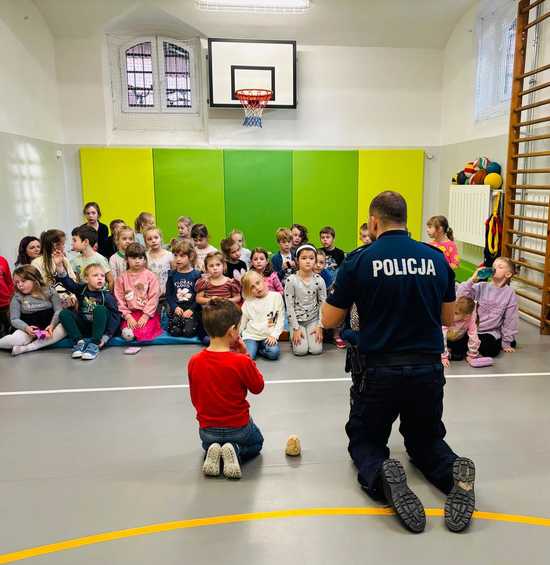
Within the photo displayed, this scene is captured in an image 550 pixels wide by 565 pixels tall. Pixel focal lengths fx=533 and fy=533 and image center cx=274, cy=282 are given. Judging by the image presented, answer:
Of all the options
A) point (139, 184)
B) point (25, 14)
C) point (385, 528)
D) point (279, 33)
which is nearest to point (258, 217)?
point (139, 184)

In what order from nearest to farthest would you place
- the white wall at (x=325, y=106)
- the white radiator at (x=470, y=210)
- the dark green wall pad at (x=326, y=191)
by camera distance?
the white radiator at (x=470, y=210), the white wall at (x=325, y=106), the dark green wall pad at (x=326, y=191)

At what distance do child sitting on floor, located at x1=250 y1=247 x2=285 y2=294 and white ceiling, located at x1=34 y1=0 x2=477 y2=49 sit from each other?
4.93 metres

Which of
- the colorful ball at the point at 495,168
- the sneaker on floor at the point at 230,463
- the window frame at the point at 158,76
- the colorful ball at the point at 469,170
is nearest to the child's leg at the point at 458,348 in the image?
the sneaker on floor at the point at 230,463

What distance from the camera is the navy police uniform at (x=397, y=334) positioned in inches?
104

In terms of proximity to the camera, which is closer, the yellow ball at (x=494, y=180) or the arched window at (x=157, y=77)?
the yellow ball at (x=494, y=180)

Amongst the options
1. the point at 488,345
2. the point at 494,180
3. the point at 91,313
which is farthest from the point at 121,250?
the point at 494,180

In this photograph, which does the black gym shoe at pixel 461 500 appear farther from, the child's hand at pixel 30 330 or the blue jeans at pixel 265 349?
the child's hand at pixel 30 330

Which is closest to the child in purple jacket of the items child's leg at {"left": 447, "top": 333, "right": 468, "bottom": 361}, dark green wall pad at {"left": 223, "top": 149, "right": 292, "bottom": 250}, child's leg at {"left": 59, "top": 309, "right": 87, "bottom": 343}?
child's leg at {"left": 447, "top": 333, "right": 468, "bottom": 361}

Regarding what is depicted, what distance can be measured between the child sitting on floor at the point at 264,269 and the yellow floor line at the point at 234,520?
304 centimetres

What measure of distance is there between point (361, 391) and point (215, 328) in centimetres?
84

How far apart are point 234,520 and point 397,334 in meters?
1.22

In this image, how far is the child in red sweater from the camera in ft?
9.44

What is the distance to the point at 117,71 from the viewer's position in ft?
31.0

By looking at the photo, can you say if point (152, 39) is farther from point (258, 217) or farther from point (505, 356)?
point (505, 356)
